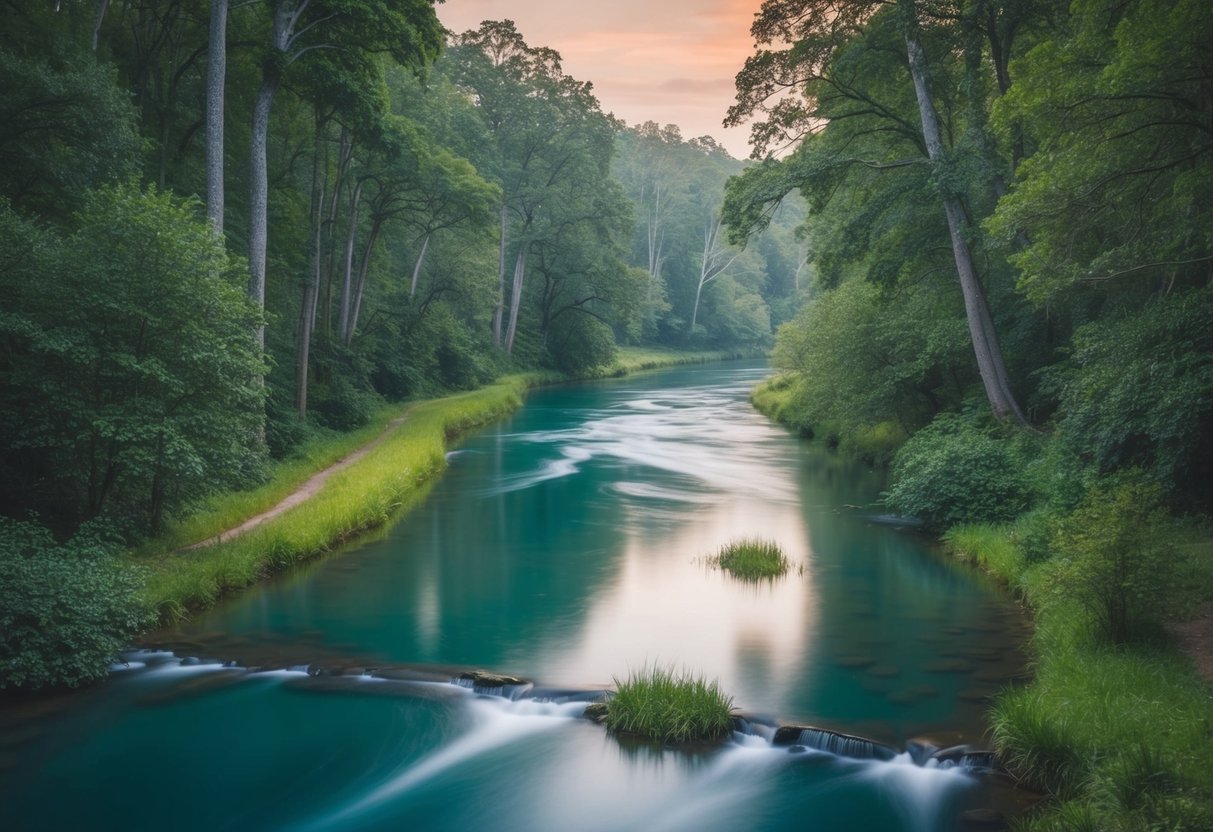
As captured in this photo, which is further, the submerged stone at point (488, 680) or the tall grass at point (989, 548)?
the tall grass at point (989, 548)

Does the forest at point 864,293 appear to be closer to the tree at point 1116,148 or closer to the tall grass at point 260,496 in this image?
the tree at point 1116,148

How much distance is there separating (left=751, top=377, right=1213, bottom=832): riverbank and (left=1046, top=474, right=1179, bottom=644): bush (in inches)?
4.8

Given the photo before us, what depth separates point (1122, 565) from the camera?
8812mm

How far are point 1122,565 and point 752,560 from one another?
626cm

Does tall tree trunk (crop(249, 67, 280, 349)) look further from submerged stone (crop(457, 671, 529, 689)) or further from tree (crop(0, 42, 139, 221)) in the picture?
submerged stone (crop(457, 671, 529, 689))

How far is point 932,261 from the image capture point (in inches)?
868

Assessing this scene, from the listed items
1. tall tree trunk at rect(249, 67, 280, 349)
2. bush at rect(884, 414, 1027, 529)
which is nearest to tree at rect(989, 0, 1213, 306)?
bush at rect(884, 414, 1027, 529)

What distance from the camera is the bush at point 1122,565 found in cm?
874

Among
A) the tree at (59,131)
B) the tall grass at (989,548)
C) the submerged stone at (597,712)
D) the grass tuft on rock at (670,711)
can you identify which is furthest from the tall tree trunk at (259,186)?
the tall grass at (989,548)

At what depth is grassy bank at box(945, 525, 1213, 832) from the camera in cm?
623

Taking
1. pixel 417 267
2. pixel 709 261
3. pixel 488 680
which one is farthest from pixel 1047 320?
pixel 709 261

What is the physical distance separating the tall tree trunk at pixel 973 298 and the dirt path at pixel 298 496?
13519 millimetres

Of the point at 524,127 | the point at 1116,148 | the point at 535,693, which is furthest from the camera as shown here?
the point at 524,127

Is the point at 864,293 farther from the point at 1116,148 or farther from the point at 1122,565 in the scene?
the point at 1122,565
